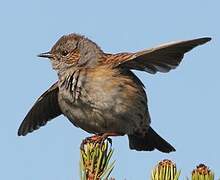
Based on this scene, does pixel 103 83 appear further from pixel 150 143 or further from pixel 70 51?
pixel 150 143

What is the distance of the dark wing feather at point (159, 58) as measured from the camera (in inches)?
225

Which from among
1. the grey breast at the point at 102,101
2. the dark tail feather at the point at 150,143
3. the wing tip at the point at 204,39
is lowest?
the dark tail feather at the point at 150,143

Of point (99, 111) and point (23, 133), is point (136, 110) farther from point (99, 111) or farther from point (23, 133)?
point (23, 133)

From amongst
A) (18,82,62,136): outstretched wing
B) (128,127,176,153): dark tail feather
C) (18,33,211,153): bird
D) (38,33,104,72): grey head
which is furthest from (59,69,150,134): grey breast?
(128,127,176,153): dark tail feather

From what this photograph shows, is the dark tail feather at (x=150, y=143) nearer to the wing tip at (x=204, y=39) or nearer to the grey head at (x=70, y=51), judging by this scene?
the grey head at (x=70, y=51)

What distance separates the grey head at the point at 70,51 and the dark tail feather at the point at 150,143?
49.5 inches

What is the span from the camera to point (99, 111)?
6.09 meters

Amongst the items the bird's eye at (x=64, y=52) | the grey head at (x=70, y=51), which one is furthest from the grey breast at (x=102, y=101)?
the bird's eye at (x=64, y=52)

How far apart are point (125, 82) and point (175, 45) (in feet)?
2.90

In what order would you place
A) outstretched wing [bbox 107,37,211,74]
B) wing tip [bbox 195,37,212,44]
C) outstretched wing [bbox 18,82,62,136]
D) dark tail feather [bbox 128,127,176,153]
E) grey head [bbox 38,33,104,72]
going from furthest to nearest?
dark tail feather [bbox 128,127,176,153]
outstretched wing [bbox 18,82,62,136]
grey head [bbox 38,33,104,72]
outstretched wing [bbox 107,37,211,74]
wing tip [bbox 195,37,212,44]

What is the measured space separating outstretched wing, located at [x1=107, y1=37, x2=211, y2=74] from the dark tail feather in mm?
1381

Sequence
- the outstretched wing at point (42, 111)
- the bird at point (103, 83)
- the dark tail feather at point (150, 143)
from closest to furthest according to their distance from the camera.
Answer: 1. the bird at point (103, 83)
2. the outstretched wing at point (42, 111)
3. the dark tail feather at point (150, 143)

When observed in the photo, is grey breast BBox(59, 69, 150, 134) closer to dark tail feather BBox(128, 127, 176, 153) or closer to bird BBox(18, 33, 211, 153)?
bird BBox(18, 33, 211, 153)

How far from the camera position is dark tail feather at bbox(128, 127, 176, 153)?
7.50 metres
